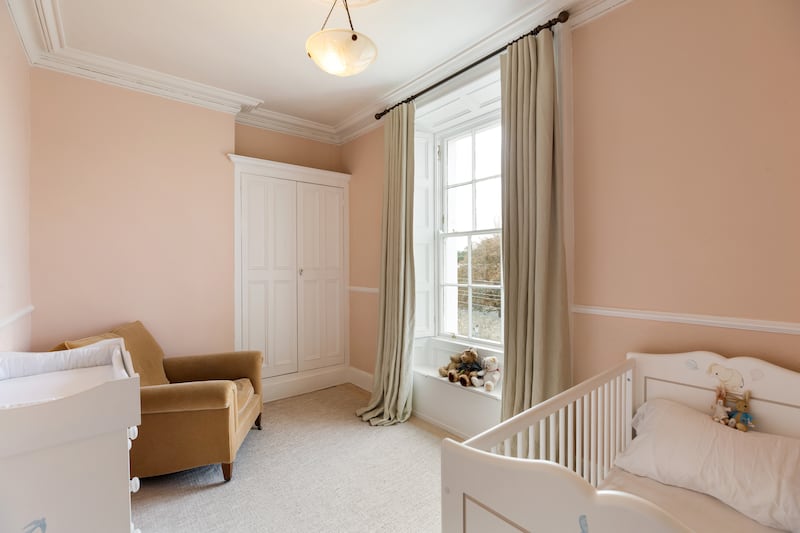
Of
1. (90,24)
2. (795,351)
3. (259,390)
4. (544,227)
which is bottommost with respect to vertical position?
(259,390)

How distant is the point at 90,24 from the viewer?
2.19 metres

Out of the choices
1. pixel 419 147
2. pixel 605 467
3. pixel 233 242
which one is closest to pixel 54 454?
pixel 605 467

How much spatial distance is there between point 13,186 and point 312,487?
2324mm

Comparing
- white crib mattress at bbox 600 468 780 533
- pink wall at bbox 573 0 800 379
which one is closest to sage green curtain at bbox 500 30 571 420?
pink wall at bbox 573 0 800 379

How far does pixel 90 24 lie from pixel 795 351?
3831mm

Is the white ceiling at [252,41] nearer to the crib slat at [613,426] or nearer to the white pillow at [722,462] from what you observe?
the crib slat at [613,426]

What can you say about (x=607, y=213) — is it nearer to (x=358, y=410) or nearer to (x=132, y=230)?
(x=358, y=410)

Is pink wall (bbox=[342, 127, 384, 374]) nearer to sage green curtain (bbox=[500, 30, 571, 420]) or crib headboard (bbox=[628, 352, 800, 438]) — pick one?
sage green curtain (bbox=[500, 30, 571, 420])

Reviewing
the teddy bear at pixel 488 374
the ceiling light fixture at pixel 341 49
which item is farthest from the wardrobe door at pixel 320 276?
the ceiling light fixture at pixel 341 49

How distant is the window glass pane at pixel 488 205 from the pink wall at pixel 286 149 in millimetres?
1739

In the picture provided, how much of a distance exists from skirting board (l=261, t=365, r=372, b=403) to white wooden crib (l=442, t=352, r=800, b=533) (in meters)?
1.99

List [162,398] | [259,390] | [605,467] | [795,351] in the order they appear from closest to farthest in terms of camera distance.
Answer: [795,351], [605,467], [162,398], [259,390]

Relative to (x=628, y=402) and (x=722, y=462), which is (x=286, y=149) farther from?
(x=722, y=462)

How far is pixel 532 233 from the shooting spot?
6.81ft
